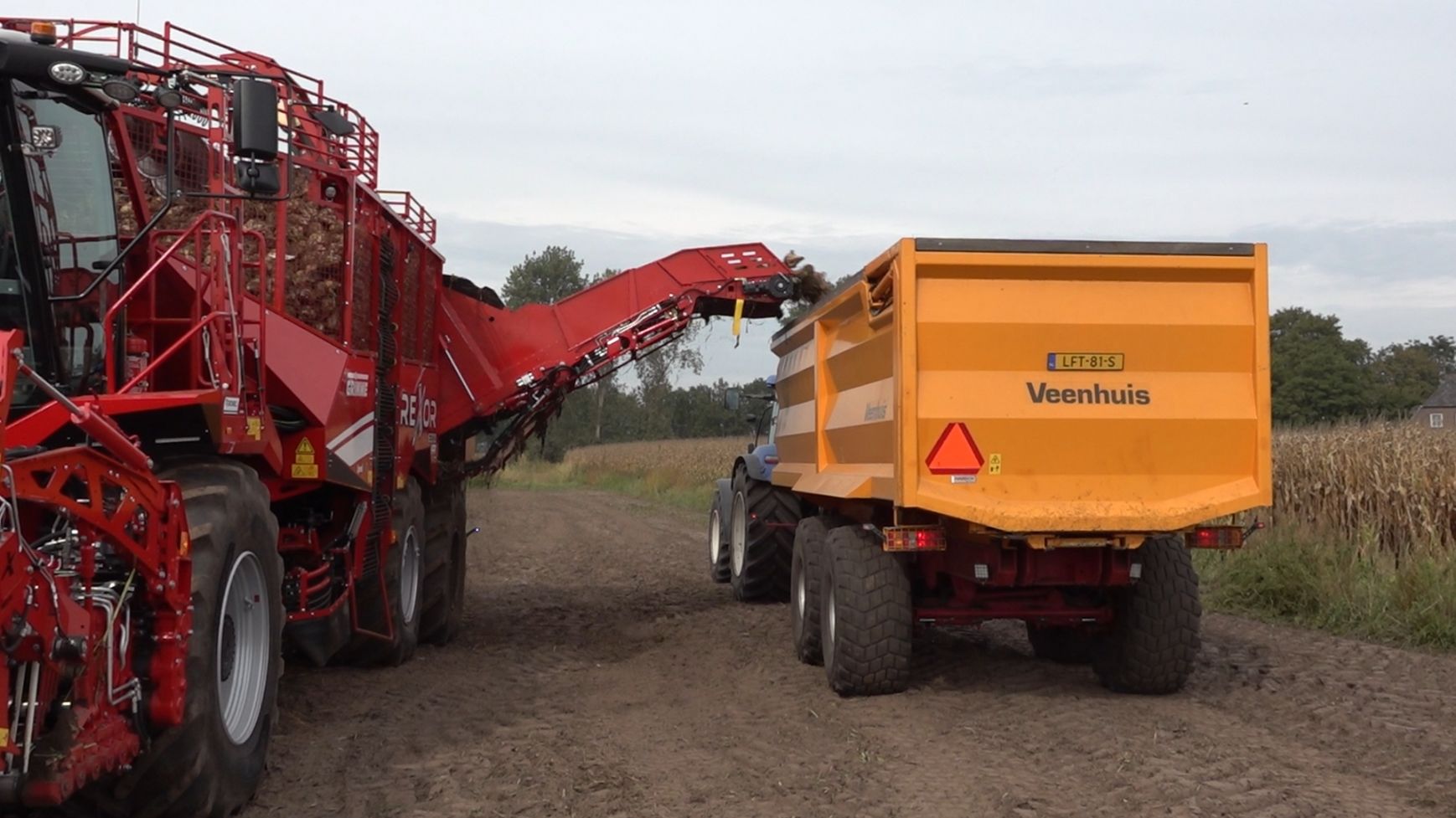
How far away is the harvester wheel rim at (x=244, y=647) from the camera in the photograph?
18.1 ft

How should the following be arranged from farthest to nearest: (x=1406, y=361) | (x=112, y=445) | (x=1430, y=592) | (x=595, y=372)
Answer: (x=1406, y=361) < (x=595, y=372) < (x=1430, y=592) < (x=112, y=445)

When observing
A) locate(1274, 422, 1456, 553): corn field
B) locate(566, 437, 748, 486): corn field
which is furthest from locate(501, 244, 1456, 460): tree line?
locate(1274, 422, 1456, 553): corn field

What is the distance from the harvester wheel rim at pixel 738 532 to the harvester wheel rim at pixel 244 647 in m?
7.38

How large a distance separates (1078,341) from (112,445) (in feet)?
16.0

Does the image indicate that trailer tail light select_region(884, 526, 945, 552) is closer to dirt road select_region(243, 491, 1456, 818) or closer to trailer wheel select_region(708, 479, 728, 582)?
dirt road select_region(243, 491, 1456, 818)

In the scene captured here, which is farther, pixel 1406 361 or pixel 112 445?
pixel 1406 361

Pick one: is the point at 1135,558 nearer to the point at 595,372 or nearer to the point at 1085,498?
the point at 1085,498

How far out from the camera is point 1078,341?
7625mm

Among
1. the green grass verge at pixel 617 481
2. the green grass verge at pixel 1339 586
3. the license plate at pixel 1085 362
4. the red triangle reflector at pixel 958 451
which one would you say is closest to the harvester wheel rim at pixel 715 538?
the green grass verge at pixel 1339 586

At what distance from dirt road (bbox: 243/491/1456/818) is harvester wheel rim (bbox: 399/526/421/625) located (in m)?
0.38

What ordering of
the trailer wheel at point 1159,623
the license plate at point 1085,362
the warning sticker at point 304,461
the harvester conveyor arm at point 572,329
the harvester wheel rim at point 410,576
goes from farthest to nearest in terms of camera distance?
the harvester conveyor arm at point 572,329
the harvester wheel rim at point 410,576
the trailer wheel at point 1159,623
the license plate at point 1085,362
the warning sticker at point 304,461

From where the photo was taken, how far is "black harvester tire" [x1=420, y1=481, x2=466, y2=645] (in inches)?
416

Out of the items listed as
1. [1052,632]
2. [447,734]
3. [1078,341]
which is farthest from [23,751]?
[1052,632]

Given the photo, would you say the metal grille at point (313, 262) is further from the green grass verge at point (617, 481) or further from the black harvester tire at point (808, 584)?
the green grass verge at point (617, 481)
